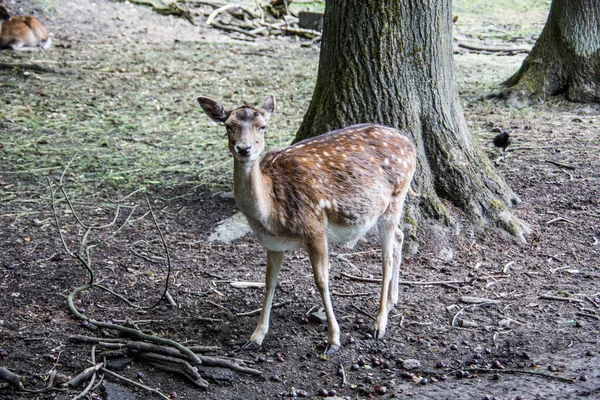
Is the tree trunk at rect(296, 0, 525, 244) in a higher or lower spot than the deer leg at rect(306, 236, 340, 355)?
higher

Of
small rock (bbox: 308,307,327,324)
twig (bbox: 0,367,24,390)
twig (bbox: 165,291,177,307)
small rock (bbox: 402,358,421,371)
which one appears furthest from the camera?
twig (bbox: 165,291,177,307)

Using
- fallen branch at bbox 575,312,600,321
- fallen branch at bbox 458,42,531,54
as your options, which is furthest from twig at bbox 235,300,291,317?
fallen branch at bbox 458,42,531,54

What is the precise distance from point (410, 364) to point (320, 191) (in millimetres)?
Result: 1155

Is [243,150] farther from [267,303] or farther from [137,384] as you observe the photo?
[137,384]

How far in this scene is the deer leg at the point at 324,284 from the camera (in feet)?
14.8

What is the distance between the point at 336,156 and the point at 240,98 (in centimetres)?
559

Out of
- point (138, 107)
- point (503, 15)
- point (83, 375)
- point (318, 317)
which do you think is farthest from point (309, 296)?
point (503, 15)

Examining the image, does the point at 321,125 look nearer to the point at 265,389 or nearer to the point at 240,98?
the point at 265,389

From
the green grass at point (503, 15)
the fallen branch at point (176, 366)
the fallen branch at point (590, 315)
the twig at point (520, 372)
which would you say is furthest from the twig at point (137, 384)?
the green grass at point (503, 15)

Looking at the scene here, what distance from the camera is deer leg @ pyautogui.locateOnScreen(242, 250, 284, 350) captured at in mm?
4594

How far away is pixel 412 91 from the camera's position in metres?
6.08

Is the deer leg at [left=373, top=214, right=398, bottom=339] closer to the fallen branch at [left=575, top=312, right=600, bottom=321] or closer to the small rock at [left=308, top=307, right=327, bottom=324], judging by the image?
the small rock at [left=308, top=307, right=327, bottom=324]

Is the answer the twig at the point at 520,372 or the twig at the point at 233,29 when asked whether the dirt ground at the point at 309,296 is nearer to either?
the twig at the point at 520,372

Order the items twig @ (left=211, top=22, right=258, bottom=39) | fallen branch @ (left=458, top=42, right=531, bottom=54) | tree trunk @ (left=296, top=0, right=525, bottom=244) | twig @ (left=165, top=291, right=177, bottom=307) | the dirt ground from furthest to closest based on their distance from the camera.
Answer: twig @ (left=211, top=22, right=258, bottom=39), fallen branch @ (left=458, top=42, right=531, bottom=54), tree trunk @ (left=296, top=0, right=525, bottom=244), twig @ (left=165, top=291, right=177, bottom=307), the dirt ground
